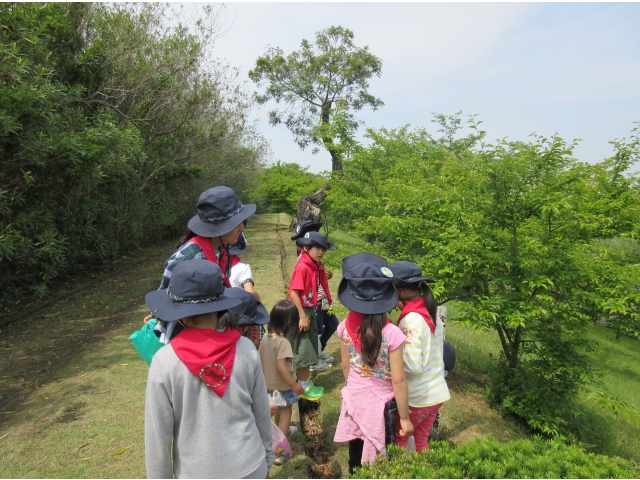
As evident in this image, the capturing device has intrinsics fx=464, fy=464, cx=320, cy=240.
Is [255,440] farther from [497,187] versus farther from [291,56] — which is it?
[291,56]

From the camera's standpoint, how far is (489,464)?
2.43 m

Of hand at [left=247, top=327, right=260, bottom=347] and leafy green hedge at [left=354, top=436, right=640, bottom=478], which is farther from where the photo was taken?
hand at [left=247, top=327, right=260, bottom=347]

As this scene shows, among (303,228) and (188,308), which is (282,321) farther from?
(188,308)

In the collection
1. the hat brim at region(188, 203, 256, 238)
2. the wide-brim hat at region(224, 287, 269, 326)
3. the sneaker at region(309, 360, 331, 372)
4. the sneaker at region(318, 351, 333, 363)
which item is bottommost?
the sneaker at region(309, 360, 331, 372)

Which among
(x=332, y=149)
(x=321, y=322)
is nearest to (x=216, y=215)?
(x=321, y=322)

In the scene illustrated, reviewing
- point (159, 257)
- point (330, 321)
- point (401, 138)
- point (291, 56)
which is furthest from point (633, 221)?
point (291, 56)

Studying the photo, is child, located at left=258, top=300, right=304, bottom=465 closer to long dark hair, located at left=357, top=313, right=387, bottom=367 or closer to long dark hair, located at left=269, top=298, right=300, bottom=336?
long dark hair, located at left=269, top=298, right=300, bottom=336

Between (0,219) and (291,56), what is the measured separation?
20051 millimetres

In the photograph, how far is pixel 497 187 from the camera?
16.3ft

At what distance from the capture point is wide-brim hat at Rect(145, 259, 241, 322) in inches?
79.7

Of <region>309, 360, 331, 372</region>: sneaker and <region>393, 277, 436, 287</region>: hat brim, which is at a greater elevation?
<region>393, 277, 436, 287</region>: hat brim

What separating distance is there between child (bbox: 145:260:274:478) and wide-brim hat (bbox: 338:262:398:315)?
946 millimetres

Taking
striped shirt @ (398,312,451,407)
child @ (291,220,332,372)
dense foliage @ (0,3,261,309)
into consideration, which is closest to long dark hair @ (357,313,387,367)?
striped shirt @ (398,312,451,407)

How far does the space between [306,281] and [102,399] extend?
2.55 m
